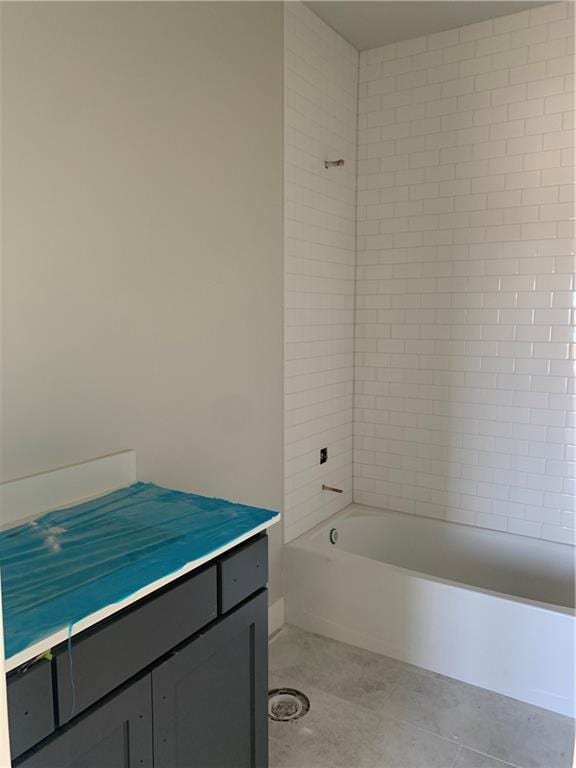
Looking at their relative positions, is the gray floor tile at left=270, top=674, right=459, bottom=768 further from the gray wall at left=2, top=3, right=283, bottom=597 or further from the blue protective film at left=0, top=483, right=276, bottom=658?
the blue protective film at left=0, top=483, right=276, bottom=658

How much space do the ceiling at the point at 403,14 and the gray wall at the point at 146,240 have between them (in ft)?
1.34

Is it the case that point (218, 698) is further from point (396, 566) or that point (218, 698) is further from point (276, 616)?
point (396, 566)

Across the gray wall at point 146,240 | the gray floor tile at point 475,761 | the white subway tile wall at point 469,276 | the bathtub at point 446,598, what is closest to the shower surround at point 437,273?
the white subway tile wall at point 469,276

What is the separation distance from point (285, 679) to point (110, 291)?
1713 millimetres

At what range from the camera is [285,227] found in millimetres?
2684

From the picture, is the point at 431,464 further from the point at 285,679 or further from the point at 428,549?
the point at 285,679

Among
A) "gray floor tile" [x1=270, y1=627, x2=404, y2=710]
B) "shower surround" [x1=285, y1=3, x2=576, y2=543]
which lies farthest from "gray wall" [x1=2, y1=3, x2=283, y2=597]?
"gray floor tile" [x1=270, y1=627, x2=404, y2=710]

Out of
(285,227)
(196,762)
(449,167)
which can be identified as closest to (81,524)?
(196,762)

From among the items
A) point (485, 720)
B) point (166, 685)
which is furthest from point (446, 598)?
point (166, 685)

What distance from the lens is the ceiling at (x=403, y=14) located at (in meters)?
2.75

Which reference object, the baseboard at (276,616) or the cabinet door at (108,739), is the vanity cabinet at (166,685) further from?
the baseboard at (276,616)

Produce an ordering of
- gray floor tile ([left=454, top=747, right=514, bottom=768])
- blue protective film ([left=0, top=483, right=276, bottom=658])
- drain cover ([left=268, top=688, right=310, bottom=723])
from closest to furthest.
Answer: blue protective film ([left=0, top=483, right=276, bottom=658])
gray floor tile ([left=454, top=747, right=514, bottom=768])
drain cover ([left=268, top=688, right=310, bottom=723])

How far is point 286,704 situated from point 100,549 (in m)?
1.33

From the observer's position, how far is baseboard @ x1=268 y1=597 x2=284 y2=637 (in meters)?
2.75
